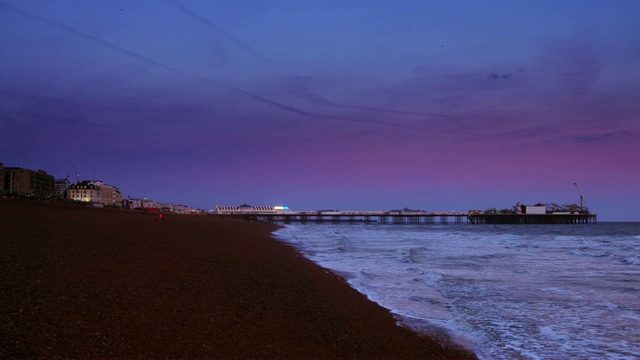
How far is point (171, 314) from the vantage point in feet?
21.0

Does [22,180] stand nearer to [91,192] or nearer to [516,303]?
[91,192]

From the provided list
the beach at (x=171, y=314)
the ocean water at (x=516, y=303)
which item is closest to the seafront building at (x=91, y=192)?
the ocean water at (x=516, y=303)

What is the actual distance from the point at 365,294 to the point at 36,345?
747 cm

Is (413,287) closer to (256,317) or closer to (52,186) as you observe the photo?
(256,317)

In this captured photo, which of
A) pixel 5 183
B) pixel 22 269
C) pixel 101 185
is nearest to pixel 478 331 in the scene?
pixel 22 269

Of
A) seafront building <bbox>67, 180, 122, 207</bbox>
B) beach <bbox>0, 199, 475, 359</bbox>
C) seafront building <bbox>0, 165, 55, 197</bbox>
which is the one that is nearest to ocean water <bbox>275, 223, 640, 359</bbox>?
beach <bbox>0, 199, 475, 359</bbox>

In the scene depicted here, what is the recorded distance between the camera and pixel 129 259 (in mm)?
10680

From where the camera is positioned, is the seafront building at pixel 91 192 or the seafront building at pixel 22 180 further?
the seafront building at pixel 91 192

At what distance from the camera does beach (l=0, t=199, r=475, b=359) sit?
16.4 feet

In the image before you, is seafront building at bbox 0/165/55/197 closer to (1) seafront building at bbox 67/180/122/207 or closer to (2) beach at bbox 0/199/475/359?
(1) seafront building at bbox 67/180/122/207

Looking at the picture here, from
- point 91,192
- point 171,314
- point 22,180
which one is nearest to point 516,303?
point 171,314

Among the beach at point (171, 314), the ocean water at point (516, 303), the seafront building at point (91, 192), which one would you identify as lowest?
the ocean water at point (516, 303)

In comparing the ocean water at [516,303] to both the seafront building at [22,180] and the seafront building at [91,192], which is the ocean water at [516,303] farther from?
the seafront building at [91,192]

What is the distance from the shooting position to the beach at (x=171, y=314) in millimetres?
5004
